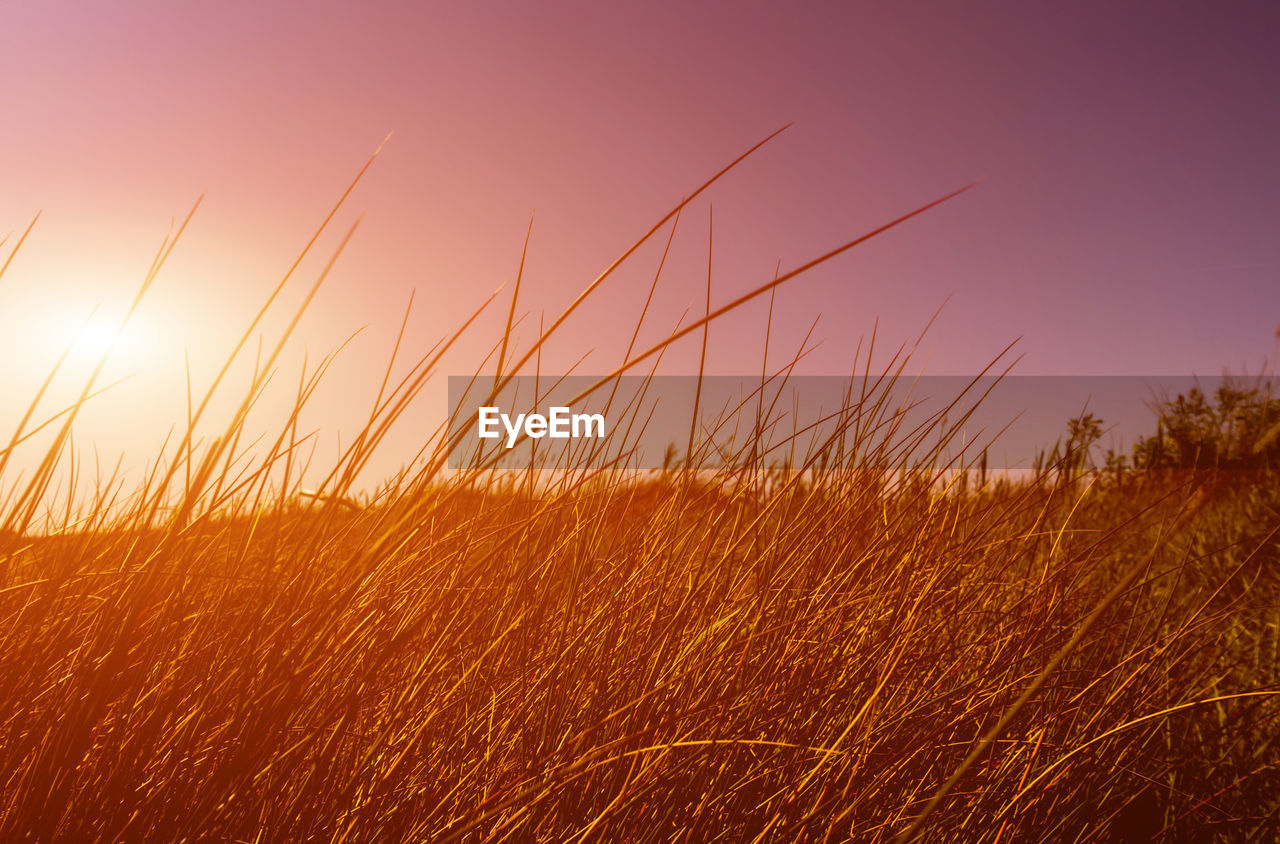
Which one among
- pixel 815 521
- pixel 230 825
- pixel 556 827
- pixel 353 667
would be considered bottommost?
pixel 556 827

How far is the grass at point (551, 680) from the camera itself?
864 mm

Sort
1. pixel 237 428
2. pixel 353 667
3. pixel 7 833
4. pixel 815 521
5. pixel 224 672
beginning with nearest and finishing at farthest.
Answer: pixel 7 833
pixel 237 428
pixel 224 672
pixel 353 667
pixel 815 521

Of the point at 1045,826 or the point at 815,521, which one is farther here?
the point at 815,521

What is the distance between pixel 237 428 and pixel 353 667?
0.49 m

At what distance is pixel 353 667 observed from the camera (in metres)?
1.16

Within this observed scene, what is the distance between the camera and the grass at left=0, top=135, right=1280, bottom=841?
0.86 meters

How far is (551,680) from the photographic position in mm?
1182

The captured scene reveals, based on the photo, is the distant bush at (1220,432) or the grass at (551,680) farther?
the distant bush at (1220,432)

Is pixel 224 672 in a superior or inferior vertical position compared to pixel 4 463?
inferior

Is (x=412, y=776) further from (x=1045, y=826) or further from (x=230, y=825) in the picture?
(x=1045, y=826)

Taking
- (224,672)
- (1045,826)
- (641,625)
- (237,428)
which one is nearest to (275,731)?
(224,672)

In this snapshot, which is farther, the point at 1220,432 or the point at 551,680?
the point at 1220,432

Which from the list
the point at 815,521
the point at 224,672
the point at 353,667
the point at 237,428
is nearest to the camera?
the point at 237,428

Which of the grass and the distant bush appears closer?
the grass
